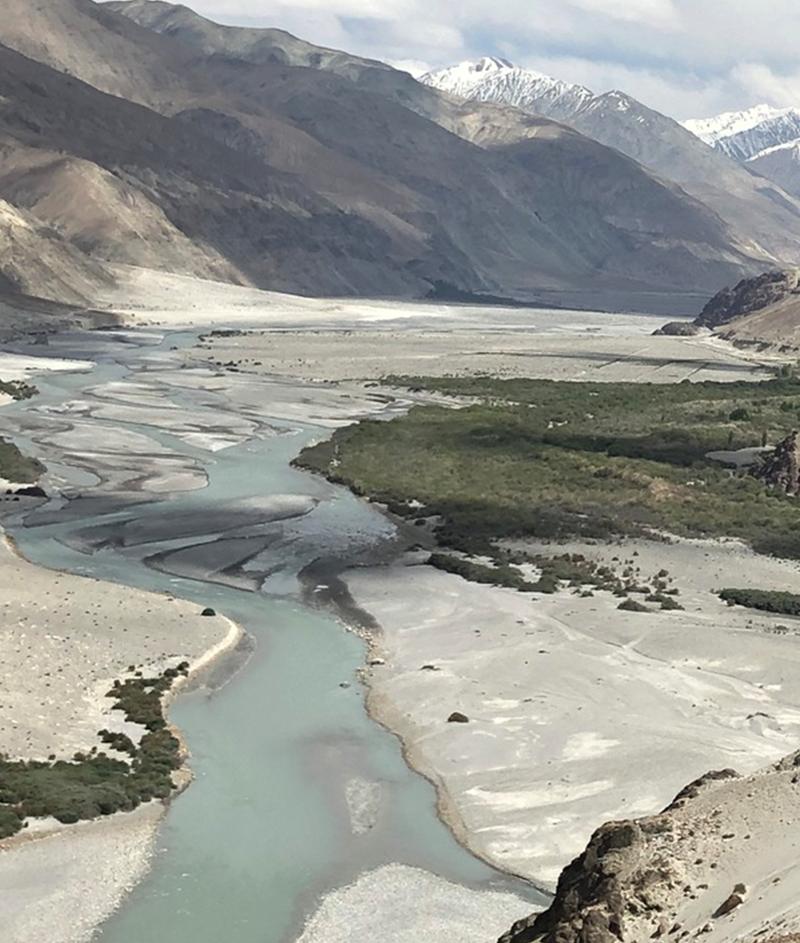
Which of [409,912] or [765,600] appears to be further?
[765,600]

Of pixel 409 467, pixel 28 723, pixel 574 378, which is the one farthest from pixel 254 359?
pixel 28 723

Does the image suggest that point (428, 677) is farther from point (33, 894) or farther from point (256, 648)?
point (33, 894)

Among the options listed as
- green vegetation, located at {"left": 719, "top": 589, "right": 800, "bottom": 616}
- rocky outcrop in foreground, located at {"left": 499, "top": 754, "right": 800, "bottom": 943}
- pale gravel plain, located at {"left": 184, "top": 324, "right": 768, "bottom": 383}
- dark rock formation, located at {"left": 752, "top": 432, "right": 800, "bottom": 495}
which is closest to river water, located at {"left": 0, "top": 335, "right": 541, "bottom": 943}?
rocky outcrop in foreground, located at {"left": 499, "top": 754, "right": 800, "bottom": 943}

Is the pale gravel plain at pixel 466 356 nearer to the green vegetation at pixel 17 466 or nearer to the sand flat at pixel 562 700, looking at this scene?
the green vegetation at pixel 17 466

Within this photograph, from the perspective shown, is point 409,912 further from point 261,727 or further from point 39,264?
point 39,264

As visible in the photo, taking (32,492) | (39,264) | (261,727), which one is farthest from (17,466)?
(39,264)

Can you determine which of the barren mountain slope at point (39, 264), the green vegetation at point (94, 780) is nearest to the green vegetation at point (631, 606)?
the green vegetation at point (94, 780)
